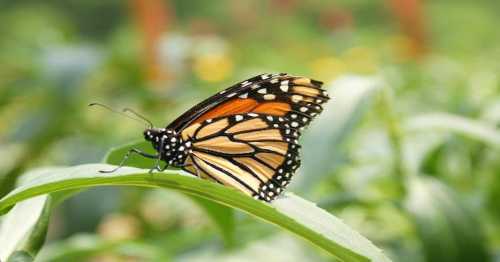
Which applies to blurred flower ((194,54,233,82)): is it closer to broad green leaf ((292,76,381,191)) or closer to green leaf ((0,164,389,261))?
broad green leaf ((292,76,381,191))

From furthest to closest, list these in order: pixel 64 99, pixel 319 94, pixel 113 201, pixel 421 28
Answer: pixel 421 28, pixel 64 99, pixel 113 201, pixel 319 94

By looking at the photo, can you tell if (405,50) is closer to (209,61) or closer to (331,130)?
(209,61)

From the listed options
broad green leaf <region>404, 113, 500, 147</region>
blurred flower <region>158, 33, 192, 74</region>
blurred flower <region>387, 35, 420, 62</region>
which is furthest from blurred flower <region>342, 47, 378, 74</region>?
broad green leaf <region>404, 113, 500, 147</region>

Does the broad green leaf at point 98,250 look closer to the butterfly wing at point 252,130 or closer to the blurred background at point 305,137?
the blurred background at point 305,137

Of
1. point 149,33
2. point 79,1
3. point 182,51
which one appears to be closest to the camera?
point 149,33

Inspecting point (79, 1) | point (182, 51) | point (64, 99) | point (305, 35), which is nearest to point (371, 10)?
point (305, 35)

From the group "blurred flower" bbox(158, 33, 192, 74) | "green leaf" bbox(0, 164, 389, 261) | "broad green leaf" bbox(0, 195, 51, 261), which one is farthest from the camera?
"blurred flower" bbox(158, 33, 192, 74)

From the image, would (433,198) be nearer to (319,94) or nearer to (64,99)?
(319,94)
